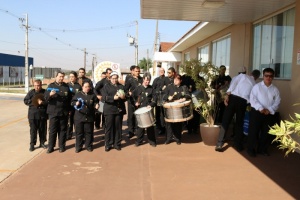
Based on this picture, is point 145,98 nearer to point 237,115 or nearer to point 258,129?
point 237,115

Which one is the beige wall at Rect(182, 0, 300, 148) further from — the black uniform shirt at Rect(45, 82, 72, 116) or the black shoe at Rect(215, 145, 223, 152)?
the black uniform shirt at Rect(45, 82, 72, 116)

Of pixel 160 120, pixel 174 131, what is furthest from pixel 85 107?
pixel 160 120

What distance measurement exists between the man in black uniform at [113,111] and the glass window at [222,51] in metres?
6.08

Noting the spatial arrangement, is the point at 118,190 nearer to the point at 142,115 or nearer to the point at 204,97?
the point at 142,115

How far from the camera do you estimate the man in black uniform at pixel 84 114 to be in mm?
7094

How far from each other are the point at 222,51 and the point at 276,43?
489 centimetres

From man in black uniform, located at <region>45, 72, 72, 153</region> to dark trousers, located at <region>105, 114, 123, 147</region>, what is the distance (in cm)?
92

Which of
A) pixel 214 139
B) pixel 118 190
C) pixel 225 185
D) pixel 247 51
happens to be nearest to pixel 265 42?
pixel 247 51

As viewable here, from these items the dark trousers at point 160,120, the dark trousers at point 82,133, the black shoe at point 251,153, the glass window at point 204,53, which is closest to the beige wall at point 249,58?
the glass window at point 204,53

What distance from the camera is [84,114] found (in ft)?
23.3

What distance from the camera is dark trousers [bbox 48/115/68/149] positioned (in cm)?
707

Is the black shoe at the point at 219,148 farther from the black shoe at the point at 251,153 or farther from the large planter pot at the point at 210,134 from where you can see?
the black shoe at the point at 251,153

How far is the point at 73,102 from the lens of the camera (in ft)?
23.2

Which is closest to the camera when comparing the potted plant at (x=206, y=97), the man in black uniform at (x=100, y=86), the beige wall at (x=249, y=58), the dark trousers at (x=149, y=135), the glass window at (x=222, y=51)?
the beige wall at (x=249, y=58)
